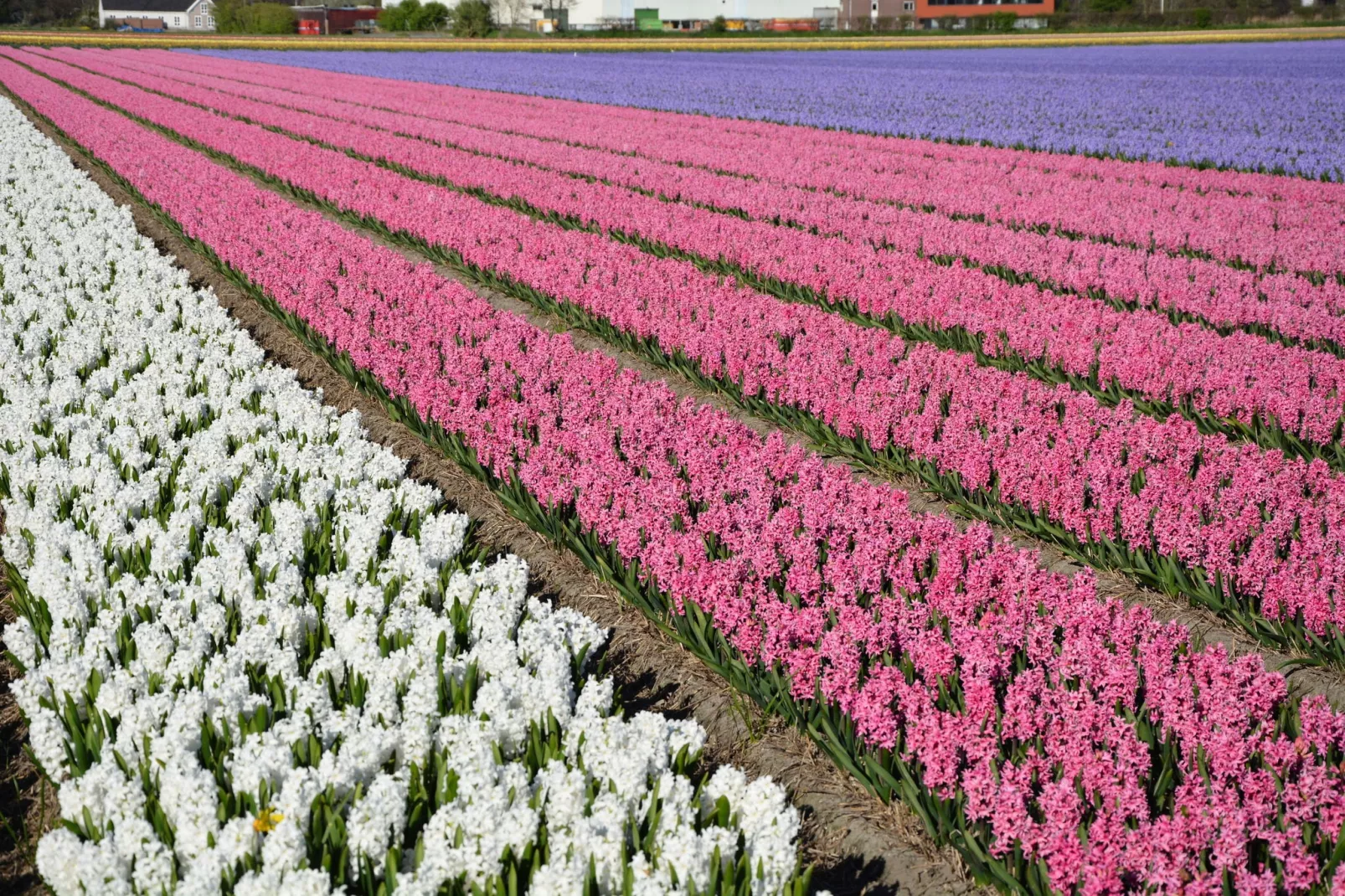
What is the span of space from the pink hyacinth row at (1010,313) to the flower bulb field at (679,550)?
0.19ft

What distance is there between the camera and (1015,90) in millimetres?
35375


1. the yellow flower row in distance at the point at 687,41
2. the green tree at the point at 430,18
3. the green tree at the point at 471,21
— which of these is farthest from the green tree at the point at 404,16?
the green tree at the point at 471,21

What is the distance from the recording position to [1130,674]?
4.44 m

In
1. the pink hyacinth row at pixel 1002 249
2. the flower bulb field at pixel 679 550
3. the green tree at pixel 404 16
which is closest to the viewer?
the flower bulb field at pixel 679 550

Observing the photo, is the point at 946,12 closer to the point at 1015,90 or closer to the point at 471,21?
the point at 471,21

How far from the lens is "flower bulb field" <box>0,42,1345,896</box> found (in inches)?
145

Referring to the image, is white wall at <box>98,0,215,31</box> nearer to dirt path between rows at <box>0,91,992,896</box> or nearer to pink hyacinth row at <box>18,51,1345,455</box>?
pink hyacinth row at <box>18,51,1345,455</box>

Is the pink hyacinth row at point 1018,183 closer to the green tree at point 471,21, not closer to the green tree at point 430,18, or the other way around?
the green tree at point 471,21

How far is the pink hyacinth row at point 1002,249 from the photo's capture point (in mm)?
10578

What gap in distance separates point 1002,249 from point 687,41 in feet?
235

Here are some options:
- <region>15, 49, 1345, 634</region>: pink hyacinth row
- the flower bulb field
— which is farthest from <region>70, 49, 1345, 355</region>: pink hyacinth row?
<region>15, 49, 1345, 634</region>: pink hyacinth row

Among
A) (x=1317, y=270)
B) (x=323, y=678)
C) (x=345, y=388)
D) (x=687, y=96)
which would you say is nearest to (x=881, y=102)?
(x=687, y=96)

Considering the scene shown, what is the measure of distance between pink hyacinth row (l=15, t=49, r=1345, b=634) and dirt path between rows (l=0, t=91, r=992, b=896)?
242cm

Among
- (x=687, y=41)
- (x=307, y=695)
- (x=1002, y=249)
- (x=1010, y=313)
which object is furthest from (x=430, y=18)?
(x=307, y=695)
